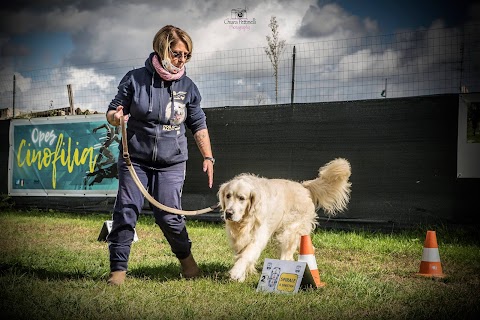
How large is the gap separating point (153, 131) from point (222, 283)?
4.49 feet

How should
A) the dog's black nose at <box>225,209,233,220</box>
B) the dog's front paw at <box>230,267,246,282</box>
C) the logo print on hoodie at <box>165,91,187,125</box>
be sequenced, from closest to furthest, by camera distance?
the logo print on hoodie at <box>165,91,187,125</box> < the dog's front paw at <box>230,267,246,282</box> < the dog's black nose at <box>225,209,233,220</box>

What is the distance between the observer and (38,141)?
10.3 meters

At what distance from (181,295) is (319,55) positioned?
497 centimetres

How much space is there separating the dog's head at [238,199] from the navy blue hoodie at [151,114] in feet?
2.32

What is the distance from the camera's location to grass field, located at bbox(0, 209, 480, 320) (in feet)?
11.0

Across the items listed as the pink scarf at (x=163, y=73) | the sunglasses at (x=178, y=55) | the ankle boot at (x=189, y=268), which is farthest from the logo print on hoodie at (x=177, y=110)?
the ankle boot at (x=189, y=268)

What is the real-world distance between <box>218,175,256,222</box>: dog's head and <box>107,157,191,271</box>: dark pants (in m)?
0.50

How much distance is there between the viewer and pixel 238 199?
4.75 m

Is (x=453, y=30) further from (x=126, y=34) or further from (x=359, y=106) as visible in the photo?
(x=126, y=34)

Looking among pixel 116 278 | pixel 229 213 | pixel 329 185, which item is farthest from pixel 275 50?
pixel 116 278

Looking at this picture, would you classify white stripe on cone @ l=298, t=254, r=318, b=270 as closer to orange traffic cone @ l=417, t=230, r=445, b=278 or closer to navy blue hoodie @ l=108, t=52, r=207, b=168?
orange traffic cone @ l=417, t=230, r=445, b=278

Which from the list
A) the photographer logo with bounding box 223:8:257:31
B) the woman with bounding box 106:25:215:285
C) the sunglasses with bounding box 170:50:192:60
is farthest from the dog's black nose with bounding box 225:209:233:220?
the photographer logo with bounding box 223:8:257:31

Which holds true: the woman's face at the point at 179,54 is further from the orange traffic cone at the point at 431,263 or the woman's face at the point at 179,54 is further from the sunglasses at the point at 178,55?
the orange traffic cone at the point at 431,263

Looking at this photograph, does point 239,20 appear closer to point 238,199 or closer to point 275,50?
point 275,50
